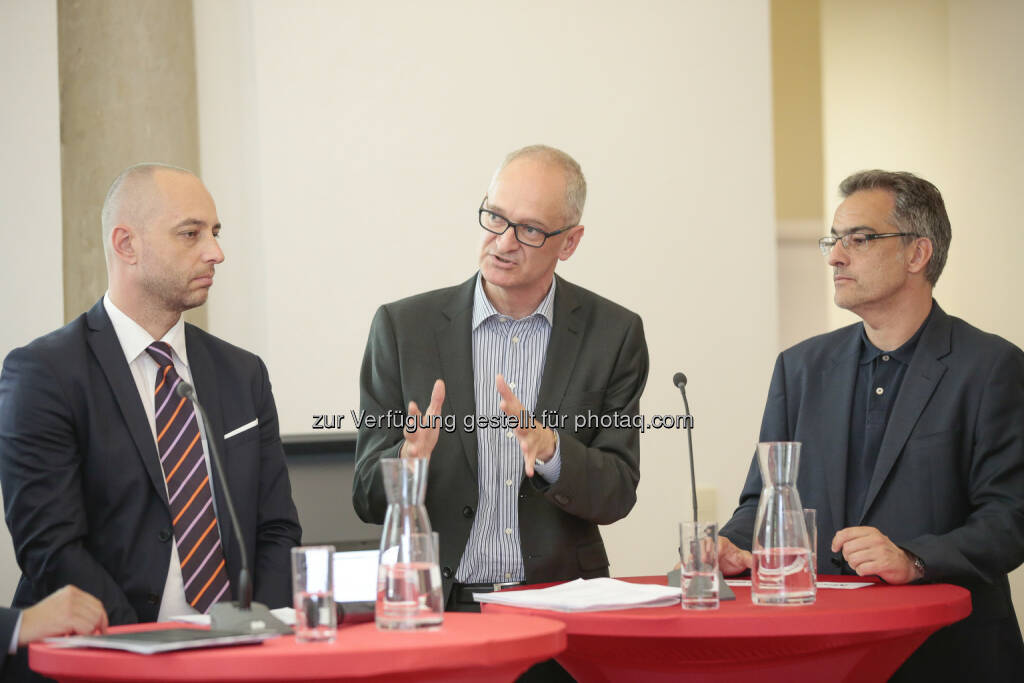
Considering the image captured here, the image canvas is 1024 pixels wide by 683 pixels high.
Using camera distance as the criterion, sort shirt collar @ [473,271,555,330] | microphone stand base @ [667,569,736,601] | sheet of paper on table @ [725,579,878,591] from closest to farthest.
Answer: microphone stand base @ [667,569,736,601] → sheet of paper on table @ [725,579,878,591] → shirt collar @ [473,271,555,330]

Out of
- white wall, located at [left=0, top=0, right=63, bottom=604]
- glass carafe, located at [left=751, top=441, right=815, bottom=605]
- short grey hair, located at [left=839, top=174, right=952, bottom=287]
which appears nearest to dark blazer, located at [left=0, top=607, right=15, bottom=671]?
glass carafe, located at [left=751, top=441, right=815, bottom=605]

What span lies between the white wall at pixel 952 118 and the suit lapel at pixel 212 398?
12.3 feet

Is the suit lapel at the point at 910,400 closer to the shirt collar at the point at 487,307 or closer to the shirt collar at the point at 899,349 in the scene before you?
the shirt collar at the point at 899,349

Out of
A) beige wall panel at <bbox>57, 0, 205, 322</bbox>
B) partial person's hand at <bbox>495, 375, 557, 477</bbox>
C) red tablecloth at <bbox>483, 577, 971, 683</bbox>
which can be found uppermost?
beige wall panel at <bbox>57, 0, 205, 322</bbox>

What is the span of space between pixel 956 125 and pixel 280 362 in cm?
376

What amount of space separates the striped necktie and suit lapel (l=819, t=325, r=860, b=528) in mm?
1561

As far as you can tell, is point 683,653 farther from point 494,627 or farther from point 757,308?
point 757,308

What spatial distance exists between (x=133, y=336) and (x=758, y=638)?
1599mm

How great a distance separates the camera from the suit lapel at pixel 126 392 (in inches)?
101

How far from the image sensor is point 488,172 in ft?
15.3

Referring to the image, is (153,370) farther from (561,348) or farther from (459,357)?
(561,348)

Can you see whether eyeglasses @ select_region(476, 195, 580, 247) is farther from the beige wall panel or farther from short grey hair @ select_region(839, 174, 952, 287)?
the beige wall panel

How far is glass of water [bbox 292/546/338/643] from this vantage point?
1.76 meters

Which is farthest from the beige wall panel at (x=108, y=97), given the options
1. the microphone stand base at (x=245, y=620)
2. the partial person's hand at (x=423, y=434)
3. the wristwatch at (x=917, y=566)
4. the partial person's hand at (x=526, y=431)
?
the wristwatch at (x=917, y=566)
